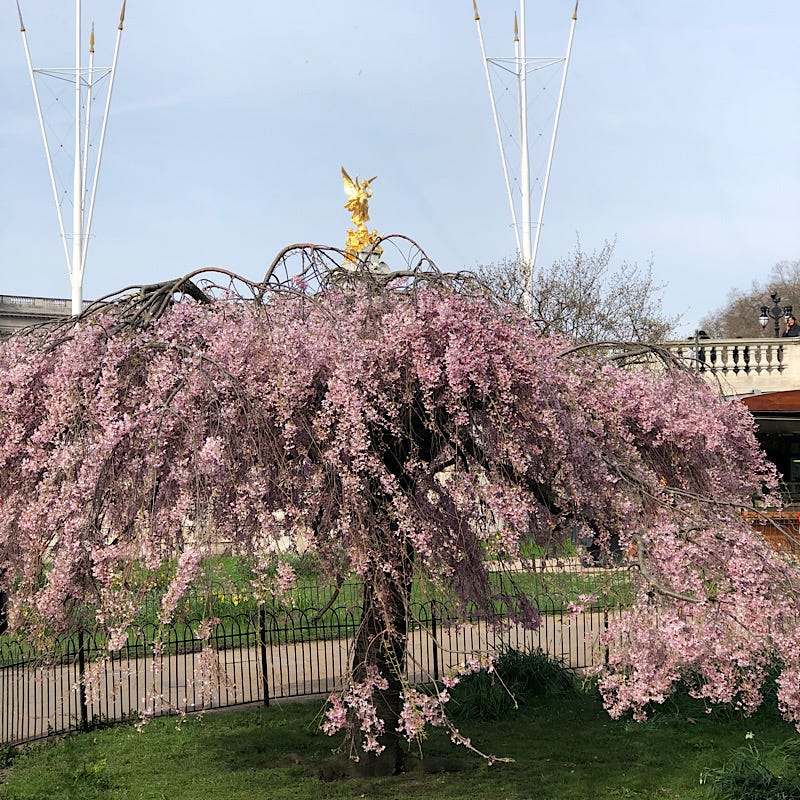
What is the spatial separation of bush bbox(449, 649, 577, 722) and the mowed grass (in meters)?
0.16

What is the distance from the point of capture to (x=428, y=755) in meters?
9.55

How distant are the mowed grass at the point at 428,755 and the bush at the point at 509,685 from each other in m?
0.16

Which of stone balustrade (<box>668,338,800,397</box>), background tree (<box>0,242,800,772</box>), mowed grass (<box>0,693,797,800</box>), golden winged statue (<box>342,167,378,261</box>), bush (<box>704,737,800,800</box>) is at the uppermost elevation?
golden winged statue (<box>342,167,378,261</box>)

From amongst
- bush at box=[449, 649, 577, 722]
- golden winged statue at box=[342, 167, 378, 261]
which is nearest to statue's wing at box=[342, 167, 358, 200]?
golden winged statue at box=[342, 167, 378, 261]

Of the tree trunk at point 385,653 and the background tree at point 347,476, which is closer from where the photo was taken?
the background tree at point 347,476

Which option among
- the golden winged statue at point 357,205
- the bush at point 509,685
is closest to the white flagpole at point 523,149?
the golden winged statue at point 357,205

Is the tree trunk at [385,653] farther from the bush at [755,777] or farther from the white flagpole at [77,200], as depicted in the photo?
the white flagpole at [77,200]

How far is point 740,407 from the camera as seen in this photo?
373 inches

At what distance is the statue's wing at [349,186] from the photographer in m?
32.2

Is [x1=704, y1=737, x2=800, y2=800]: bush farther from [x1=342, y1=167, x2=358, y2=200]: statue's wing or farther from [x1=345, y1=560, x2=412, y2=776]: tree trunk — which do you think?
[x1=342, y1=167, x2=358, y2=200]: statue's wing

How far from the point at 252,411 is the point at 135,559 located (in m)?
1.15

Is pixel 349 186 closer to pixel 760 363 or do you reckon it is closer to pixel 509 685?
pixel 760 363

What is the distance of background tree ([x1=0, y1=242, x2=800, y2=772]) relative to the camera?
21.5 feet

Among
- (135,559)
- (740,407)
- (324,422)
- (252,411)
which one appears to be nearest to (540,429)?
(324,422)
